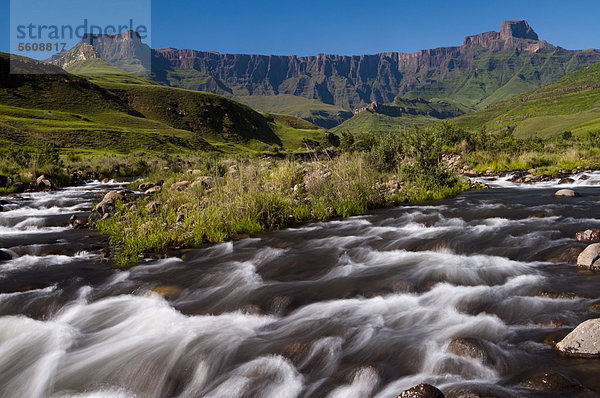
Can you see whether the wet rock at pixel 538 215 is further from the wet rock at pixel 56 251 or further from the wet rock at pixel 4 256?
the wet rock at pixel 4 256

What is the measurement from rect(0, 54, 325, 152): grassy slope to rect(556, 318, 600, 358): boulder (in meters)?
64.2

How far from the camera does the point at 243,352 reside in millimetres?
4684

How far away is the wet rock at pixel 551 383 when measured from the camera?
11.1 ft

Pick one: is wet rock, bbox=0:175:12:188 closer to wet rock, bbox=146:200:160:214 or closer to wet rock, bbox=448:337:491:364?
wet rock, bbox=146:200:160:214

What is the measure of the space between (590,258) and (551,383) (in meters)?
4.28

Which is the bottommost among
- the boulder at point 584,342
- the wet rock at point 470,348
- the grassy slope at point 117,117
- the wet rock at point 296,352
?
the wet rock at point 296,352

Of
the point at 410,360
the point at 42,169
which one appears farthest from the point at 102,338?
the point at 42,169

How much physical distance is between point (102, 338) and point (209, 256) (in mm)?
3795

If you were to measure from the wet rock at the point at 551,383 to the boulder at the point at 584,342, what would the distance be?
21.3 inches

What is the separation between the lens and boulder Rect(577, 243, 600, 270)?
21.0ft

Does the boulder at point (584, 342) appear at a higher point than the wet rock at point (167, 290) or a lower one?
higher

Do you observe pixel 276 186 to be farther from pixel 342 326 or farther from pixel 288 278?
pixel 342 326

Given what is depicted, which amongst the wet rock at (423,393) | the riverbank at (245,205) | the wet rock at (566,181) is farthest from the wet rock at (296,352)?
the wet rock at (566,181)

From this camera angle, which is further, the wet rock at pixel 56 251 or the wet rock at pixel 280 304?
the wet rock at pixel 56 251
